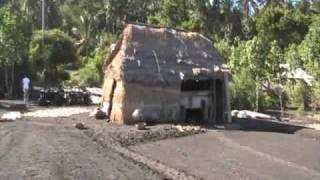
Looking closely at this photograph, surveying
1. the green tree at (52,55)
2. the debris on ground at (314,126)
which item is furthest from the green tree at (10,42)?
the debris on ground at (314,126)

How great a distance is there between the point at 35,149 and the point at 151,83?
10.4 m

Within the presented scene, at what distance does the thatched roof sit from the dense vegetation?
8345 mm

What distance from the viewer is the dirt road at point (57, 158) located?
17938 mm

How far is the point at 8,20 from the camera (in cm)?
4594

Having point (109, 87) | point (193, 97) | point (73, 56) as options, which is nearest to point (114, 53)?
point (109, 87)

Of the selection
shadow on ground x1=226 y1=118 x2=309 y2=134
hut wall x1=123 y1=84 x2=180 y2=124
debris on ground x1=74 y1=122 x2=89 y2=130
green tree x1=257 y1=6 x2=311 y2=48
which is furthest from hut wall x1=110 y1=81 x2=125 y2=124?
green tree x1=257 y1=6 x2=311 y2=48

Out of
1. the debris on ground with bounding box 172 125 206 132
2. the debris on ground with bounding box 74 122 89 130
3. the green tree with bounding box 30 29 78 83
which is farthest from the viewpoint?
the green tree with bounding box 30 29 78 83

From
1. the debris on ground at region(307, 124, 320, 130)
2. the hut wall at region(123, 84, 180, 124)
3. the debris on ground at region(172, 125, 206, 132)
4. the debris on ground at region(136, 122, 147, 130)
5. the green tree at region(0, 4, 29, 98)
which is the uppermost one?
the green tree at region(0, 4, 29, 98)

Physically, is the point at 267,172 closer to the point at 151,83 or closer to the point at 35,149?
the point at 35,149

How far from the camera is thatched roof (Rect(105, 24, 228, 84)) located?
3212 cm

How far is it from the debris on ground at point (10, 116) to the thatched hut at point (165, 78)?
4.93 metres

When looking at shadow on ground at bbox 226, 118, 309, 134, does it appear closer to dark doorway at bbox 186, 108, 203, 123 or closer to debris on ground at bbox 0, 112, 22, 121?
dark doorway at bbox 186, 108, 203, 123

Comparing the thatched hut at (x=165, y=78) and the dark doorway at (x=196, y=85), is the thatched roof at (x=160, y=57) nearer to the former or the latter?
the thatched hut at (x=165, y=78)

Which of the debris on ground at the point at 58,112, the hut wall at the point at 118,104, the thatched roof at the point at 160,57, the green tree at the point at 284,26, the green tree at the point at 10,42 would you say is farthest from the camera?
the green tree at the point at 284,26
